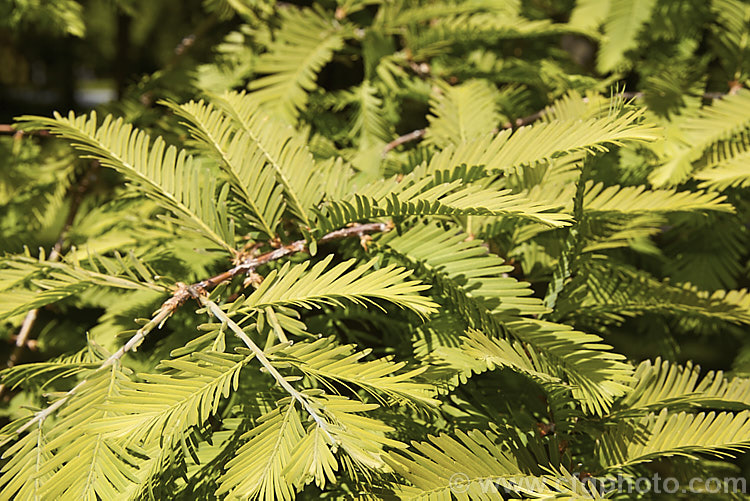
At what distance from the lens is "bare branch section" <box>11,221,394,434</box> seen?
494 mm

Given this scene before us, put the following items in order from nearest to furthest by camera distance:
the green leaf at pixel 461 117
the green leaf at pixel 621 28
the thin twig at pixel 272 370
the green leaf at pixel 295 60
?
1. the thin twig at pixel 272 370
2. the green leaf at pixel 461 117
3. the green leaf at pixel 295 60
4. the green leaf at pixel 621 28

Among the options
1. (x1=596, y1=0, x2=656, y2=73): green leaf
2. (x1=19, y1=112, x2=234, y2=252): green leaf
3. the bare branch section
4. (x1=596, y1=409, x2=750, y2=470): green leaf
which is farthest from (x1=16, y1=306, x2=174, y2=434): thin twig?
(x1=596, y1=0, x2=656, y2=73): green leaf

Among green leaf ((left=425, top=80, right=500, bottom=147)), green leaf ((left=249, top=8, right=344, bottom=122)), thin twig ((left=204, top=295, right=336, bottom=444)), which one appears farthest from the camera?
green leaf ((left=249, top=8, right=344, bottom=122))

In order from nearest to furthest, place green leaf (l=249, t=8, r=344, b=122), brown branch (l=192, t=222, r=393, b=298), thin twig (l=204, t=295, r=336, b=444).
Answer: thin twig (l=204, t=295, r=336, b=444) → brown branch (l=192, t=222, r=393, b=298) → green leaf (l=249, t=8, r=344, b=122)

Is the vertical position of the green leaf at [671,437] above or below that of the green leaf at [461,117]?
below

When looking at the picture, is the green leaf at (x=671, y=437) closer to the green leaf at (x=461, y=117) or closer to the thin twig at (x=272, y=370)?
the thin twig at (x=272, y=370)

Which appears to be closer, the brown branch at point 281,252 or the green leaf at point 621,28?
the brown branch at point 281,252

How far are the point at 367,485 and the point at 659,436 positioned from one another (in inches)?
12.3

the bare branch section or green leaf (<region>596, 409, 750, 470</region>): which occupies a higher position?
the bare branch section

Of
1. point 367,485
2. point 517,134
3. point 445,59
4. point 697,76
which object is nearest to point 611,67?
point 697,76

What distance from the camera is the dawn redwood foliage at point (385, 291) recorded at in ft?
1.53

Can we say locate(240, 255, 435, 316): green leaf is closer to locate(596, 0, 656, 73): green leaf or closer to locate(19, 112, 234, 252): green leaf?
locate(19, 112, 234, 252): green leaf

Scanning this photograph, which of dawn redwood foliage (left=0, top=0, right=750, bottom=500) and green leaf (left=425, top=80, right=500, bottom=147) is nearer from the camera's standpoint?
dawn redwood foliage (left=0, top=0, right=750, bottom=500)

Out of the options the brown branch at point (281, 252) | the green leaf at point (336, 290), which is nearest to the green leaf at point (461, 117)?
the brown branch at point (281, 252)
